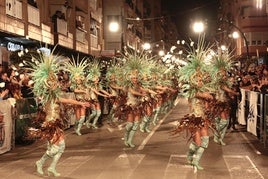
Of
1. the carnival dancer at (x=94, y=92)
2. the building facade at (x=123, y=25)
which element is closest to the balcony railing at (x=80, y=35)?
the building facade at (x=123, y=25)

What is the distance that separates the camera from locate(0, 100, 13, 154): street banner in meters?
13.4

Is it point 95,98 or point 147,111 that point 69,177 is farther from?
point 95,98

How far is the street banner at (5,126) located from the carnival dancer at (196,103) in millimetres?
4936

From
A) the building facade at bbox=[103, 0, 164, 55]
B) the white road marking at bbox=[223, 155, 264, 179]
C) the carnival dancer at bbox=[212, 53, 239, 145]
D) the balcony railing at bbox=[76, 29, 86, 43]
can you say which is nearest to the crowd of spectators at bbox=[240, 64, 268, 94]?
the carnival dancer at bbox=[212, 53, 239, 145]

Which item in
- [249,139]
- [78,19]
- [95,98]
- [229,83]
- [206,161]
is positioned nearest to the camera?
[206,161]

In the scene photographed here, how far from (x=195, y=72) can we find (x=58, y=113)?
10.1 ft

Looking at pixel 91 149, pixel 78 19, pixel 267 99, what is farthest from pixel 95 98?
pixel 78 19

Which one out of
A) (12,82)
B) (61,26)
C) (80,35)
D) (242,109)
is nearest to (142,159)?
(12,82)

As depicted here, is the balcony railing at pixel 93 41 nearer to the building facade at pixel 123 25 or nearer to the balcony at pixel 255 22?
the building facade at pixel 123 25

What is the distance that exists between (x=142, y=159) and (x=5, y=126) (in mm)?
3982

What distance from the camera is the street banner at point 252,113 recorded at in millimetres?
16141

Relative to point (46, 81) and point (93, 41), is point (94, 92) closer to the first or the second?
point (46, 81)

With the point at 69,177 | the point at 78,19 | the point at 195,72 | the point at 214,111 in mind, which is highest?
the point at 78,19

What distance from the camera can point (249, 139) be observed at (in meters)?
16.0
